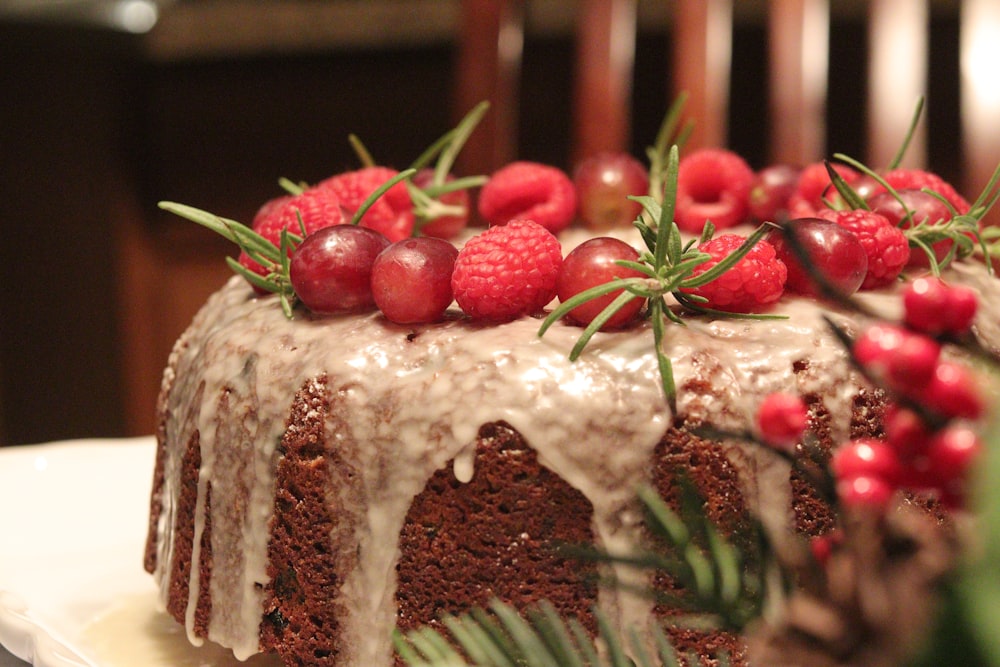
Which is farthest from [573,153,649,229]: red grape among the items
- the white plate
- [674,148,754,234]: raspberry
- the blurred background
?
the blurred background

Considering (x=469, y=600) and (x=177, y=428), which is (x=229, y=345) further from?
(x=469, y=600)

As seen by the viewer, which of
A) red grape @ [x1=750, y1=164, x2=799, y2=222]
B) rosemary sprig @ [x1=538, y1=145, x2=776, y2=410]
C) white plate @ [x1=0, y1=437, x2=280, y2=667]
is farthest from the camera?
red grape @ [x1=750, y1=164, x2=799, y2=222]

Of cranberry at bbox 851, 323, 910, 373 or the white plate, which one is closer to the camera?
cranberry at bbox 851, 323, 910, 373

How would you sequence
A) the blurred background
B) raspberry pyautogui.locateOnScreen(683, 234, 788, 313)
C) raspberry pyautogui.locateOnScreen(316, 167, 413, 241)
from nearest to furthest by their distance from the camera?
raspberry pyautogui.locateOnScreen(683, 234, 788, 313), raspberry pyautogui.locateOnScreen(316, 167, 413, 241), the blurred background

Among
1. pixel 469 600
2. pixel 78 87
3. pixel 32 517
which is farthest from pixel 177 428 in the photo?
pixel 78 87

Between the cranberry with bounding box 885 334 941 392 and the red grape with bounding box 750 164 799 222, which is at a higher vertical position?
the cranberry with bounding box 885 334 941 392

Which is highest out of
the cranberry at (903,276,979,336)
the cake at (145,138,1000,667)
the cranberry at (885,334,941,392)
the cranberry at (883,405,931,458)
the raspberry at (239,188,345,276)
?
the cranberry at (903,276,979,336)

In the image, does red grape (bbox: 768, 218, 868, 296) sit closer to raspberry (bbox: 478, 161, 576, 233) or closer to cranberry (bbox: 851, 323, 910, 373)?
raspberry (bbox: 478, 161, 576, 233)
